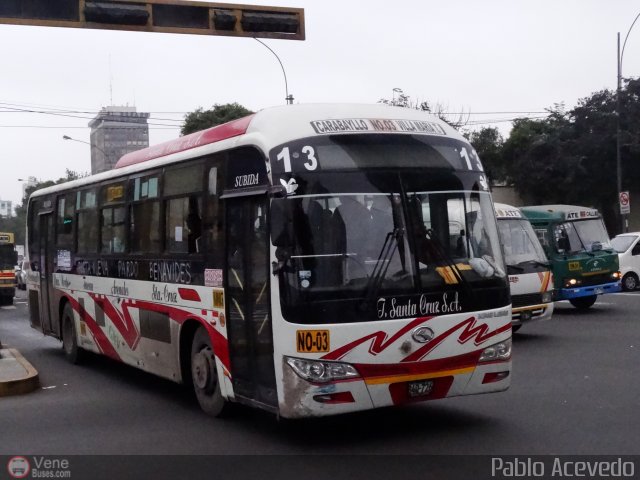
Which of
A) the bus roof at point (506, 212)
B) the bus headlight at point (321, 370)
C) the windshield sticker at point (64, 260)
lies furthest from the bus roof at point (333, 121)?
the bus roof at point (506, 212)

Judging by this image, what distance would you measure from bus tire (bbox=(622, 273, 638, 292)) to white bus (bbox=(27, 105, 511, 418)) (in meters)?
19.5

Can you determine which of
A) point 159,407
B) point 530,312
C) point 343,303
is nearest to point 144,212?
point 159,407

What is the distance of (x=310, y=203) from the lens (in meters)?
7.91

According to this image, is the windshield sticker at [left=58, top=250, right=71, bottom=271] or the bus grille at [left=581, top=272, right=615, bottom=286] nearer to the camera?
the windshield sticker at [left=58, top=250, right=71, bottom=271]

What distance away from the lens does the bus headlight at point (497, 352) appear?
8.42 metres

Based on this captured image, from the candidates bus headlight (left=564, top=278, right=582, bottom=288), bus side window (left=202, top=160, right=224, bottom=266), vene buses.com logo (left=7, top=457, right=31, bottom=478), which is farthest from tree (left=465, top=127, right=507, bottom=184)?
vene buses.com logo (left=7, top=457, right=31, bottom=478)

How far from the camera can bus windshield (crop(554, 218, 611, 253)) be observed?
779 inches

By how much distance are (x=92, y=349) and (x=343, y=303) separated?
7480 mm

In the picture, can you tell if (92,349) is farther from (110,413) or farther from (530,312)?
(530,312)

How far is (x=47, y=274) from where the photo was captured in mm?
16562

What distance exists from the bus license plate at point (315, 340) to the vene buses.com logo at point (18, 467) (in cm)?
256

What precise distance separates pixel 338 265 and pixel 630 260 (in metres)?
21.1

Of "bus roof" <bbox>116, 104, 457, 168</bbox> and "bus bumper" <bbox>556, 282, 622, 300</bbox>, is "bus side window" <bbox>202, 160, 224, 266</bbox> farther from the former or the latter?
"bus bumper" <bbox>556, 282, 622, 300</bbox>

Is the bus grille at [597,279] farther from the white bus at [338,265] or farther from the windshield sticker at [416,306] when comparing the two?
the windshield sticker at [416,306]
